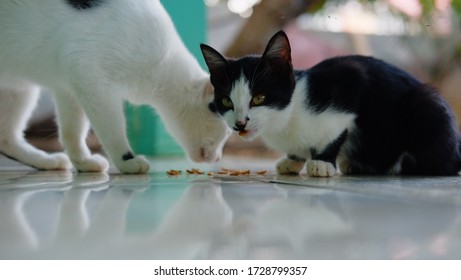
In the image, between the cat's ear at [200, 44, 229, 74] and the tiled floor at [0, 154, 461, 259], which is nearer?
the tiled floor at [0, 154, 461, 259]

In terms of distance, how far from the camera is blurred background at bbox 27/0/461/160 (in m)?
2.83

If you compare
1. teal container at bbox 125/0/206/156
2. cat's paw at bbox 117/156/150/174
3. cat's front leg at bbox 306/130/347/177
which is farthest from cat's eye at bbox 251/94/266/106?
teal container at bbox 125/0/206/156

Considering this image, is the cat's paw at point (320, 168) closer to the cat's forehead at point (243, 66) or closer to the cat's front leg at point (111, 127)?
the cat's forehead at point (243, 66)

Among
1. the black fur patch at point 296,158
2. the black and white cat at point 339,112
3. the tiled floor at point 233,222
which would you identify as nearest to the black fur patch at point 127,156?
the black and white cat at point 339,112

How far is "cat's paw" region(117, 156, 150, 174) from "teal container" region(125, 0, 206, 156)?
3.46 ft

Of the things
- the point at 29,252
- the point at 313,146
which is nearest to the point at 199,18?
the point at 313,146

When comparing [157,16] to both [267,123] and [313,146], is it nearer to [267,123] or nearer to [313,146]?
[267,123]

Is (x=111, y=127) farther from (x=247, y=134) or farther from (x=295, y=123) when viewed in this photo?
(x=295, y=123)

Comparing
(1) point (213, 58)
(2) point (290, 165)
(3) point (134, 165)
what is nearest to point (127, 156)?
(3) point (134, 165)

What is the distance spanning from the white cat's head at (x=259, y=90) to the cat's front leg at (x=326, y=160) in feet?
0.59

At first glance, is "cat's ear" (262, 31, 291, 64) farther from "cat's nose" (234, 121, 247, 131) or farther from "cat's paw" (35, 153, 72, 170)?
"cat's paw" (35, 153, 72, 170)

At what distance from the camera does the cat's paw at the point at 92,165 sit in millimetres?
2014

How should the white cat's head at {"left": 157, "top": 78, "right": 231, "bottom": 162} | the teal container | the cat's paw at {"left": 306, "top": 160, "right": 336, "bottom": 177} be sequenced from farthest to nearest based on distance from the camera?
the teal container
the white cat's head at {"left": 157, "top": 78, "right": 231, "bottom": 162}
the cat's paw at {"left": 306, "top": 160, "right": 336, "bottom": 177}

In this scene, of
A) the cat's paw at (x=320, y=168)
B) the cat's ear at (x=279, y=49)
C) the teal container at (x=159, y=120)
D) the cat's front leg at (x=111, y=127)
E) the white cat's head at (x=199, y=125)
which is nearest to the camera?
the cat's ear at (x=279, y=49)
